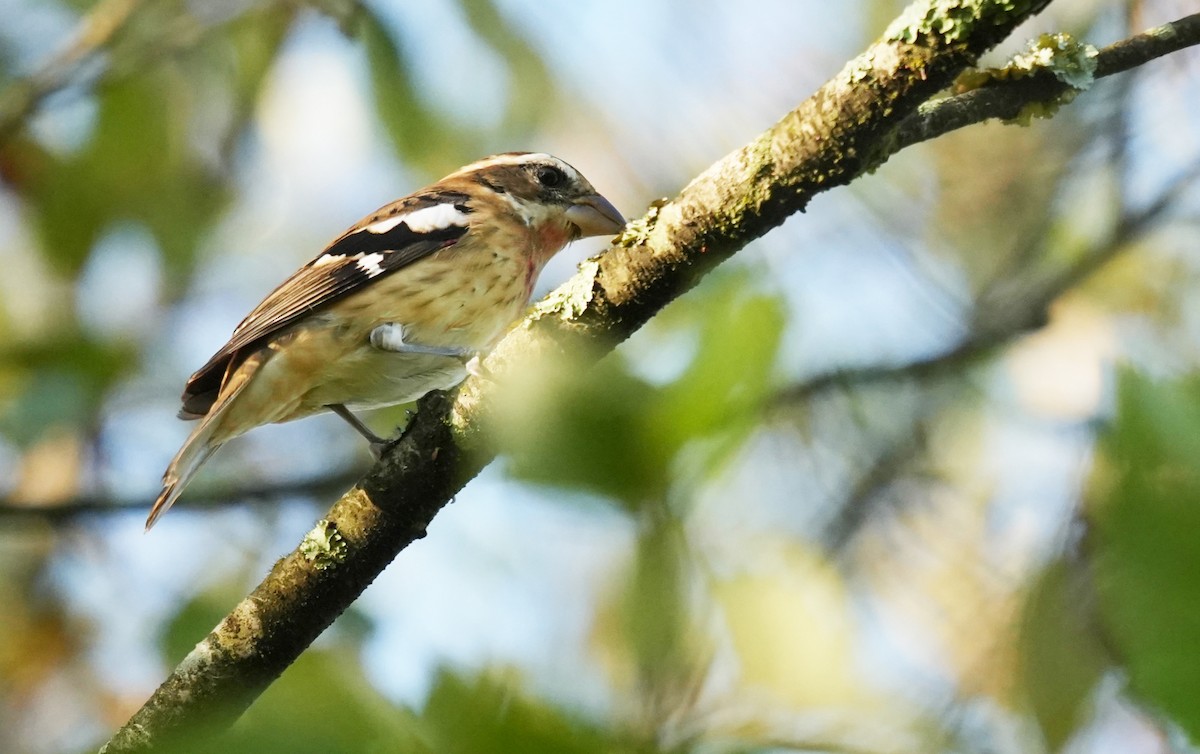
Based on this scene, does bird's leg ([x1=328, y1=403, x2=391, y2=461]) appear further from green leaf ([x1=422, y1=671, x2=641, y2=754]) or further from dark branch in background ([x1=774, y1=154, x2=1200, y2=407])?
green leaf ([x1=422, y1=671, x2=641, y2=754])

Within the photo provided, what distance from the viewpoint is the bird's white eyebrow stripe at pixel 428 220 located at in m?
5.37

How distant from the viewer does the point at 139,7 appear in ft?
20.8

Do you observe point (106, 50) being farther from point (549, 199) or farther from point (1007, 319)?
point (1007, 319)

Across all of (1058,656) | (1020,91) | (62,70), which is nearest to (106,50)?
(62,70)

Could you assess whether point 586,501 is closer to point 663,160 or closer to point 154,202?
point 663,160

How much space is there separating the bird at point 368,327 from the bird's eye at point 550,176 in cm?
52

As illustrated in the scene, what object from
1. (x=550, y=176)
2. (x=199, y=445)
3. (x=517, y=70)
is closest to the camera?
(x=199, y=445)

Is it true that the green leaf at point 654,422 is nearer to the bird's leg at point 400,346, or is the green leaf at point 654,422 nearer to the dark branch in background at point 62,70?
the bird's leg at point 400,346

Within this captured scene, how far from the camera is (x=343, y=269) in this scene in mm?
5219

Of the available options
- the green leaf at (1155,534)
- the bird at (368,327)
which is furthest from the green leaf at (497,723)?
the bird at (368,327)

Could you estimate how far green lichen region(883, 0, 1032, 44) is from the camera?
218 cm

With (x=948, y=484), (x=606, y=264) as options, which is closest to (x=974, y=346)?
(x=948, y=484)

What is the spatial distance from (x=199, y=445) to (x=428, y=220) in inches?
55.4

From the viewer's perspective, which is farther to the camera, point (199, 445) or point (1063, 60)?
point (199, 445)
